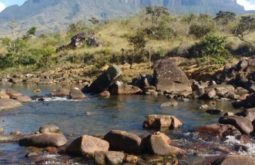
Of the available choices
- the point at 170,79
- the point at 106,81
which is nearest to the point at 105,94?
the point at 106,81

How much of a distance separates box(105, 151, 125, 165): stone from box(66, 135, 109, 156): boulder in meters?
0.93

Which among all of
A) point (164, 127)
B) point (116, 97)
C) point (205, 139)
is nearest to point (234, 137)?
point (205, 139)

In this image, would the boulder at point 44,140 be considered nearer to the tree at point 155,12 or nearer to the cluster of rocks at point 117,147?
the cluster of rocks at point 117,147

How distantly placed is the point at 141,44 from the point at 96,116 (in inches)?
1866

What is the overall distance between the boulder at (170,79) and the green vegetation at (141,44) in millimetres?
14736

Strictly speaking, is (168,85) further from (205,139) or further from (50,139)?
(50,139)

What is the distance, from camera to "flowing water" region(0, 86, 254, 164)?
1076 inches

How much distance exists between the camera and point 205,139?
88.8ft

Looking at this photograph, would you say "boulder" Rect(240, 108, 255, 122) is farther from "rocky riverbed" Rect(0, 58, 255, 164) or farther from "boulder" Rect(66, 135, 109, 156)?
"boulder" Rect(66, 135, 109, 156)

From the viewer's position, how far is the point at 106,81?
170 feet

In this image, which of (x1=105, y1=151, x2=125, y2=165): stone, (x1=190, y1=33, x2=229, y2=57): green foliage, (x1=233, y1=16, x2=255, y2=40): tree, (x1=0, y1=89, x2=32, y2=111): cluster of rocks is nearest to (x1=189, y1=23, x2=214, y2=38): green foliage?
(x1=233, y1=16, x2=255, y2=40): tree

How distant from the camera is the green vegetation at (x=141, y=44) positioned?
7512cm

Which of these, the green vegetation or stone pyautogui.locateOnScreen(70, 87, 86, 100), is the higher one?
the green vegetation

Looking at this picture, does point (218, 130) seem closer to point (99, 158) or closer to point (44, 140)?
point (99, 158)
